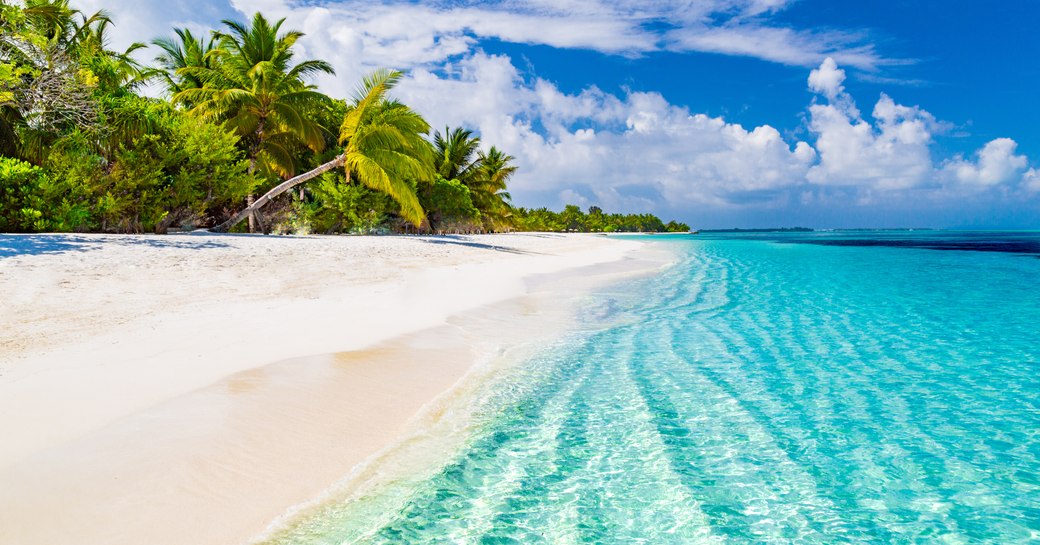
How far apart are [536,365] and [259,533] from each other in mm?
3914

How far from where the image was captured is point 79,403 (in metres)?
3.99

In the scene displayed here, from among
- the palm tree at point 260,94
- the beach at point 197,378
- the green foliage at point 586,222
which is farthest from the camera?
the green foliage at point 586,222

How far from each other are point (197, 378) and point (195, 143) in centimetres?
1493

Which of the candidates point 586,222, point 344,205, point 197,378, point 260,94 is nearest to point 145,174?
point 260,94

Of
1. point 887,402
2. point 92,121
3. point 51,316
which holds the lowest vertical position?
point 887,402

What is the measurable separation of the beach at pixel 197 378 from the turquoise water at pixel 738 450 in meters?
0.70

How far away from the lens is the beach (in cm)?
291

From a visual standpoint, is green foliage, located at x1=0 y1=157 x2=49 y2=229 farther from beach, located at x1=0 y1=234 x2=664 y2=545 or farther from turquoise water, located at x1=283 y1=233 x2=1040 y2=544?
turquoise water, located at x1=283 y1=233 x2=1040 y2=544

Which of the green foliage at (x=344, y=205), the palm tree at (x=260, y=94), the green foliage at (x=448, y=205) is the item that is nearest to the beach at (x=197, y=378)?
the palm tree at (x=260, y=94)

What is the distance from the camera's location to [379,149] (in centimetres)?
2317

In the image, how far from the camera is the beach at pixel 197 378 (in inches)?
114

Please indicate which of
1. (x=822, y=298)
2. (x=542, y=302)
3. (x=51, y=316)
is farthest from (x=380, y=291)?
(x=822, y=298)

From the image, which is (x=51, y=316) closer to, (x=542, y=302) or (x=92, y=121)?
(x=542, y=302)

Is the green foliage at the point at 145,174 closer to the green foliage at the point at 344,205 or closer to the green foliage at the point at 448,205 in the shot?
the green foliage at the point at 344,205
